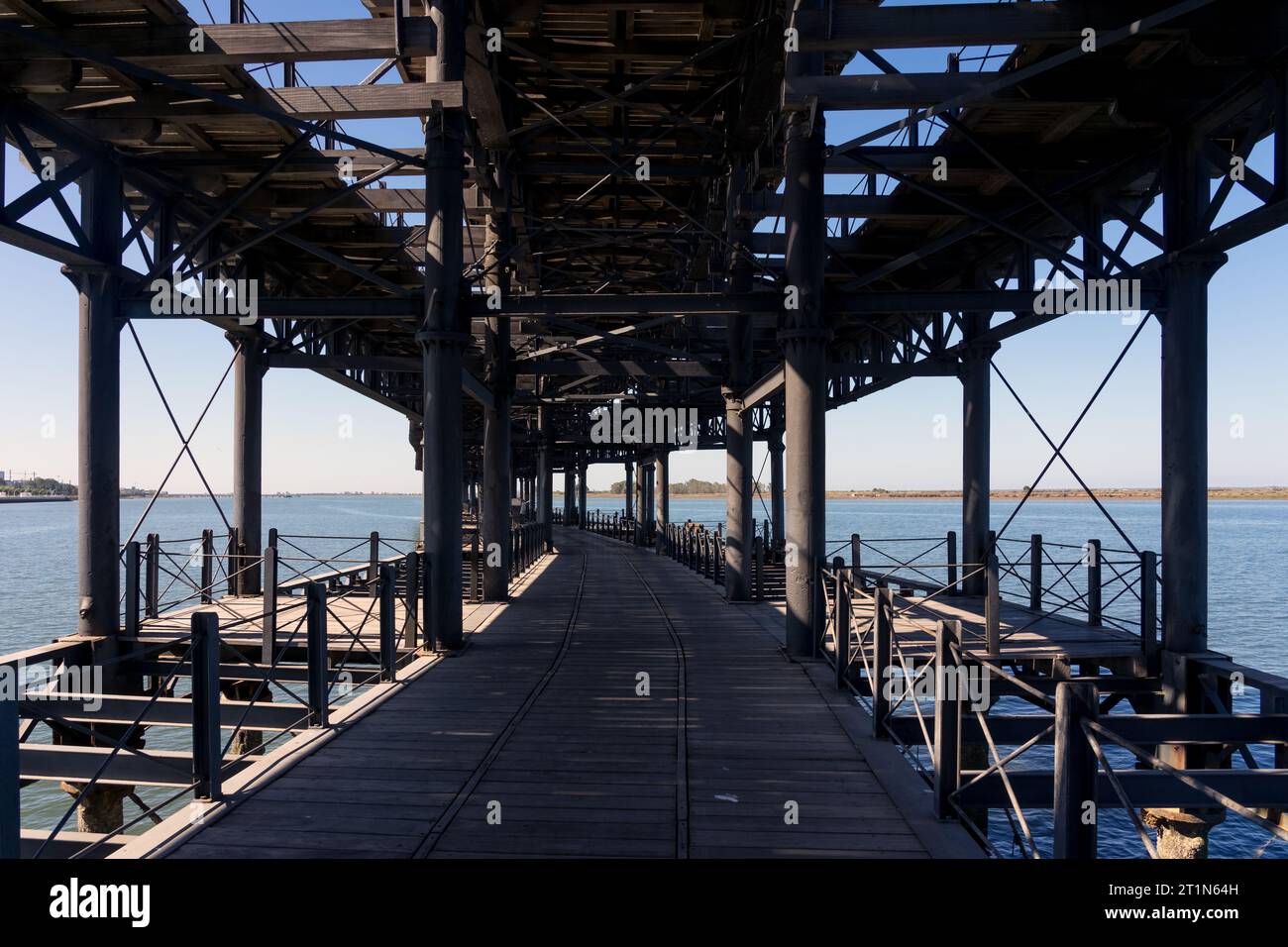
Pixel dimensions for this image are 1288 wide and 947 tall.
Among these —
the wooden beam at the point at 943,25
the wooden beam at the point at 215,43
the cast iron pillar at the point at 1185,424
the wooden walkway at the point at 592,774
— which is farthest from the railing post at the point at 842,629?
the wooden beam at the point at 215,43

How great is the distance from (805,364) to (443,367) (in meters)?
4.86

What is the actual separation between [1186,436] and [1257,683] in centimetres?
294

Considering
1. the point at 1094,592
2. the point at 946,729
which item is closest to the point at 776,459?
the point at 1094,592

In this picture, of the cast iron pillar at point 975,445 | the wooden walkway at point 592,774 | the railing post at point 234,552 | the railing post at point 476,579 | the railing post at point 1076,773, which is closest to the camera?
the railing post at point 1076,773

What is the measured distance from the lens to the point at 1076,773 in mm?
3727

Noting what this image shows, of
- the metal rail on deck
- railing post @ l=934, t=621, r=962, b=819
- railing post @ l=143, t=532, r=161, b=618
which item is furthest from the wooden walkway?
railing post @ l=143, t=532, r=161, b=618

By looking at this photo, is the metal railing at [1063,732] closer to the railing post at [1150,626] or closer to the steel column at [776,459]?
the railing post at [1150,626]

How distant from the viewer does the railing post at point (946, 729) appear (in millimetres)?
5258

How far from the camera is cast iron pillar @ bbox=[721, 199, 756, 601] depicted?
16328 millimetres

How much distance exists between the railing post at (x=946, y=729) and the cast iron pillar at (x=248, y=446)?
46.9ft

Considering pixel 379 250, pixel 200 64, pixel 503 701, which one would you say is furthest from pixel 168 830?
pixel 379 250

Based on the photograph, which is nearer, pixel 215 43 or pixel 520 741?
pixel 520 741

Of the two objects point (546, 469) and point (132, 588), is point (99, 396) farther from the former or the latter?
point (546, 469)

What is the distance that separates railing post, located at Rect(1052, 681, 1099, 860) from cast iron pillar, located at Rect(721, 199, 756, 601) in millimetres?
12320
